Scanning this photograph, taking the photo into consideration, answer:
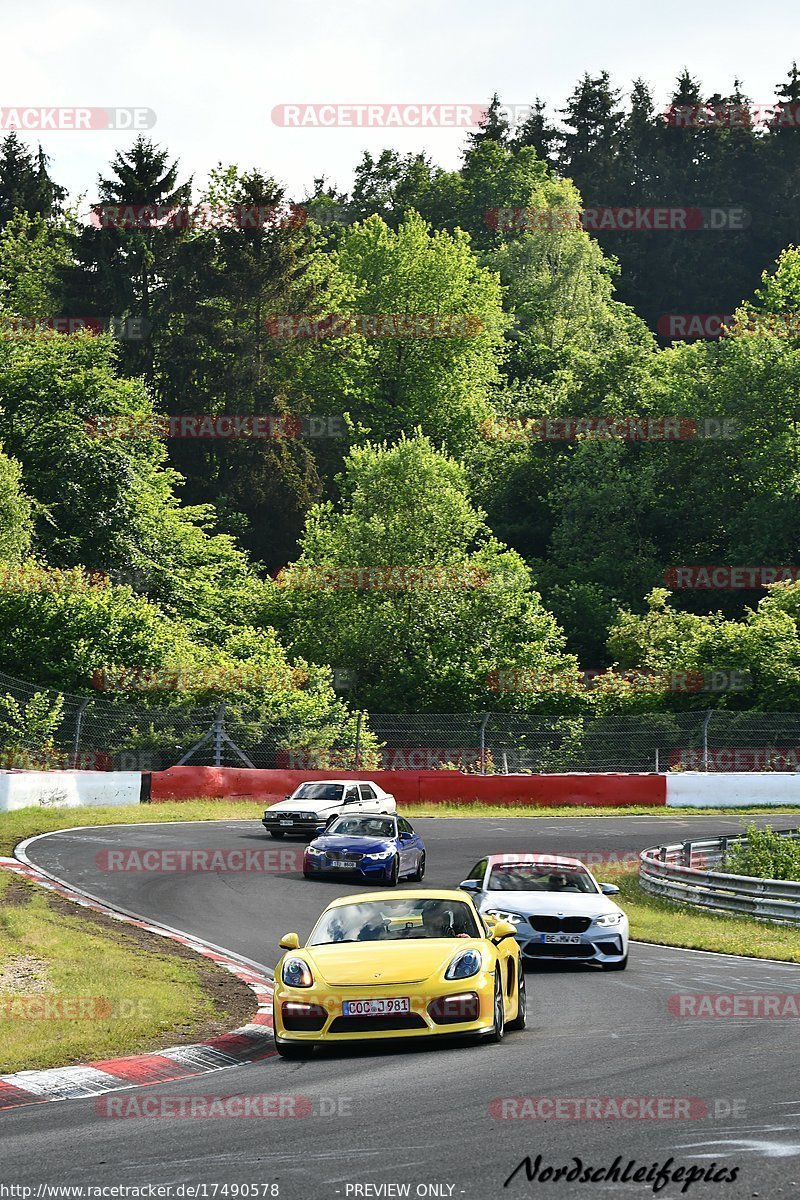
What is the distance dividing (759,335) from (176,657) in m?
39.2

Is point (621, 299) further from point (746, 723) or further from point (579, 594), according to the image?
point (746, 723)

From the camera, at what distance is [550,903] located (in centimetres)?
1630

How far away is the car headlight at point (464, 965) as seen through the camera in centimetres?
1098

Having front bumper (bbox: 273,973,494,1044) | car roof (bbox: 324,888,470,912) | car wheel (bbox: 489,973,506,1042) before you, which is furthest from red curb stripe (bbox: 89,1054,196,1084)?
car wheel (bbox: 489,973,506,1042)

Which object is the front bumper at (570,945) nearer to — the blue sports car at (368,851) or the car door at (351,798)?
the blue sports car at (368,851)

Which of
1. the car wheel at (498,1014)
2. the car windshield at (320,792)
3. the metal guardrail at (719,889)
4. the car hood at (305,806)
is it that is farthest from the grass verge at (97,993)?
the car windshield at (320,792)

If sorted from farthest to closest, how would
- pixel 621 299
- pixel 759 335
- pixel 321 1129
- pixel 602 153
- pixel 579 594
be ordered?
pixel 602 153, pixel 621 299, pixel 759 335, pixel 579 594, pixel 321 1129

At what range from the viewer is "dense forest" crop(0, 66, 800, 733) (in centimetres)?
5434

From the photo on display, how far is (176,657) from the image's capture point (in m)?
46.9

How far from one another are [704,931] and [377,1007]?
10720mm

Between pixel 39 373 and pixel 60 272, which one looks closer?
pixel 39 373

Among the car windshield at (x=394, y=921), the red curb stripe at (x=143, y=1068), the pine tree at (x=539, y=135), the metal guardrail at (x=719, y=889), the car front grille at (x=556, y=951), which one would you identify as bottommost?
the metal guardrail at (x=719, y=889)

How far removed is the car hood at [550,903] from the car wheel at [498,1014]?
4741 mm

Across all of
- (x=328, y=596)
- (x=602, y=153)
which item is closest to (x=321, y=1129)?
(x=328, y=596)
